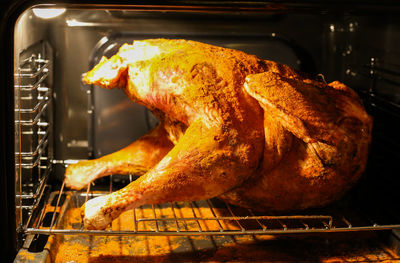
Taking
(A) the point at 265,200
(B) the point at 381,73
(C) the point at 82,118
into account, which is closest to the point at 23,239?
(C) the point at 82,118

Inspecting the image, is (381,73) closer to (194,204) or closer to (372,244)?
(372,244)

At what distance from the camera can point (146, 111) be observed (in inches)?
85.4

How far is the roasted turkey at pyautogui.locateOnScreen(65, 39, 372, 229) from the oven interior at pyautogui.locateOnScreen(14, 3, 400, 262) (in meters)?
0.28

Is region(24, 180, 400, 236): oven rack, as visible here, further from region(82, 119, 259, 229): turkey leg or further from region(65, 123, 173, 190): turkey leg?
region(82, 119, 259, 229): turkey leg

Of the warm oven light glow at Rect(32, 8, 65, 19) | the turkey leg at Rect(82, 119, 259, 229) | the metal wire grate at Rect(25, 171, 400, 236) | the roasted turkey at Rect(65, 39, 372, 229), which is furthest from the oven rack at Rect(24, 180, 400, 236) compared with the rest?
the warm oven light glow at Rect(32, 8, 65, 19)

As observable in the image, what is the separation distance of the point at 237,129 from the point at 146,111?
0.67 m

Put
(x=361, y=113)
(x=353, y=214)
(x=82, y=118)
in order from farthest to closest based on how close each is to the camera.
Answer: (x=82, y=118) < (x=353, y=214) < (x=361, y=113)

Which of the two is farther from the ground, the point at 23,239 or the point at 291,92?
the point at 291,92

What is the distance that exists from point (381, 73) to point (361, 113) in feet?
1.53

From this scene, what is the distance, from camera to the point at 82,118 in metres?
2.17

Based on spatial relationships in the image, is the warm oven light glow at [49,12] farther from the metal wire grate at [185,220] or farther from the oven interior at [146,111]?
the metal wire grate at [185,220]

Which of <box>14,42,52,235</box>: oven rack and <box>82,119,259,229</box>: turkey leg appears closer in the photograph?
<box>82,119,259,229</box>: turkey leg

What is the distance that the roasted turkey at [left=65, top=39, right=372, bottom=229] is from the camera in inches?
61.7

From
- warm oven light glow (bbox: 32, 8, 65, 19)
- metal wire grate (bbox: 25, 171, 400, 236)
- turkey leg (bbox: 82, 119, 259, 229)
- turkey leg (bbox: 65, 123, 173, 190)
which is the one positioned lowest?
metal wire grate (bbox: 25, 171, 400, 236)
